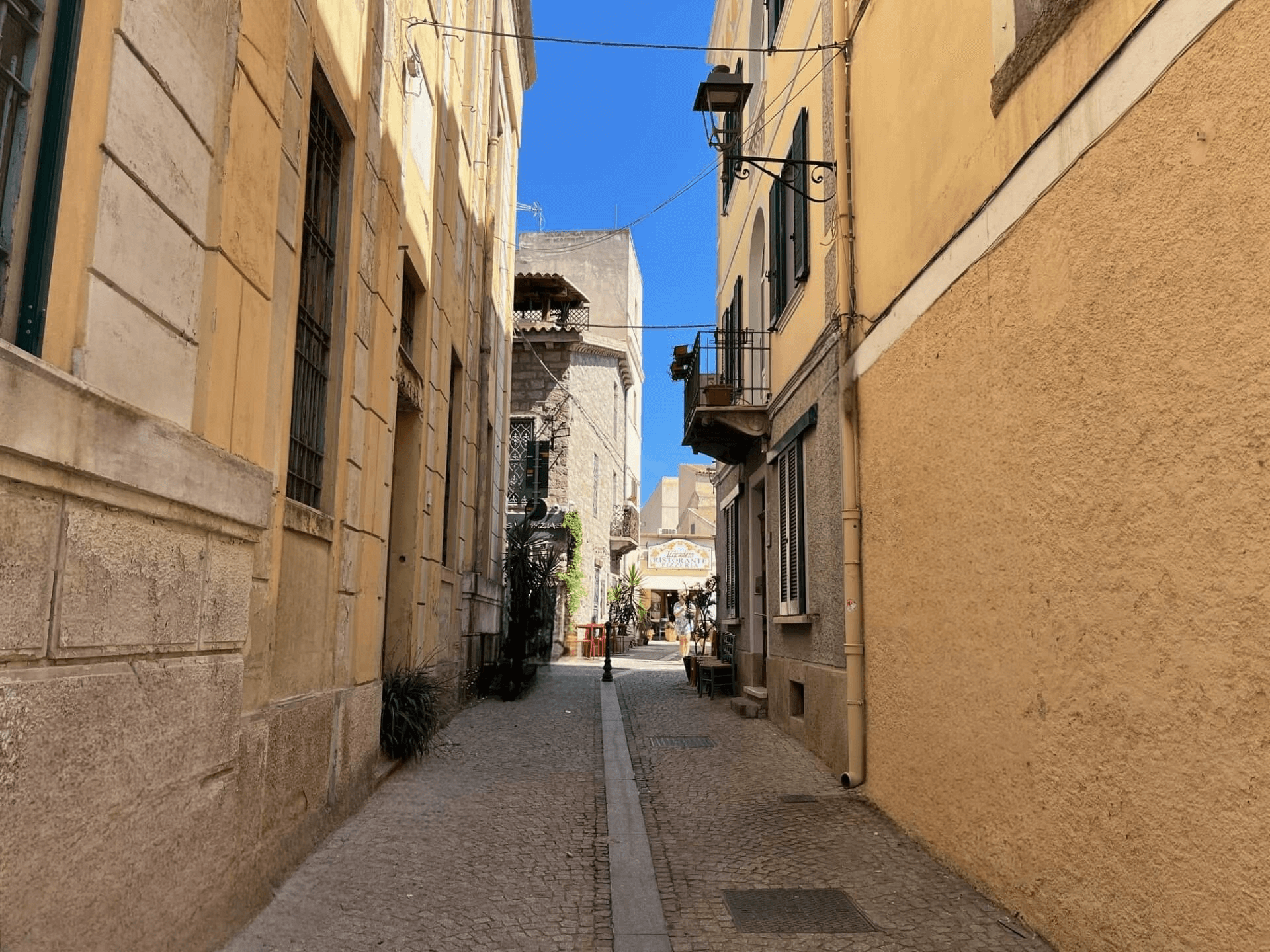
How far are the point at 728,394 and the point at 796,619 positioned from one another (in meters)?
3.46

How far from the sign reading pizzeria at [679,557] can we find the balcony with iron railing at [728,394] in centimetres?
2633

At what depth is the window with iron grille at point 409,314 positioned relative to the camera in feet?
30.7

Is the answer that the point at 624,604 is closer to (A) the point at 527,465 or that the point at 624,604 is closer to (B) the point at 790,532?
(A) the point at 527,465

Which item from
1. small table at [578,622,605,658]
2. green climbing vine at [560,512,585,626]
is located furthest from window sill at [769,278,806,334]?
green climbing vine at [560,512,585,626]

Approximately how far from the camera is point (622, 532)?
33.3 m

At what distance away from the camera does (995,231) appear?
16.1 ft

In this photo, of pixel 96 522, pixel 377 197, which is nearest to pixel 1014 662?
pixel 96 522

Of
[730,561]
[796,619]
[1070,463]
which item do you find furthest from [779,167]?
[1070,463]

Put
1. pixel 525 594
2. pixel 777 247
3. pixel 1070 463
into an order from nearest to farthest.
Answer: pixel 1070 463 → pixel 777 247 → pixel 525 594

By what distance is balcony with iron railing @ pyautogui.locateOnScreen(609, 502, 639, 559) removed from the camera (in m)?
32.8

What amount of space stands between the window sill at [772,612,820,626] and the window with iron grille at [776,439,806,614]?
59 millimetres

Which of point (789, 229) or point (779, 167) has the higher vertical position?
point (779, 167)

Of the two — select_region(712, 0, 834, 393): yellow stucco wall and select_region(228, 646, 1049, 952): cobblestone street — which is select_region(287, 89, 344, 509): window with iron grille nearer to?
select_region(228, 646, 1049, 952): cobblestone street

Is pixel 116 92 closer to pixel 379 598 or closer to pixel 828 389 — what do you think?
pixel 379 598
